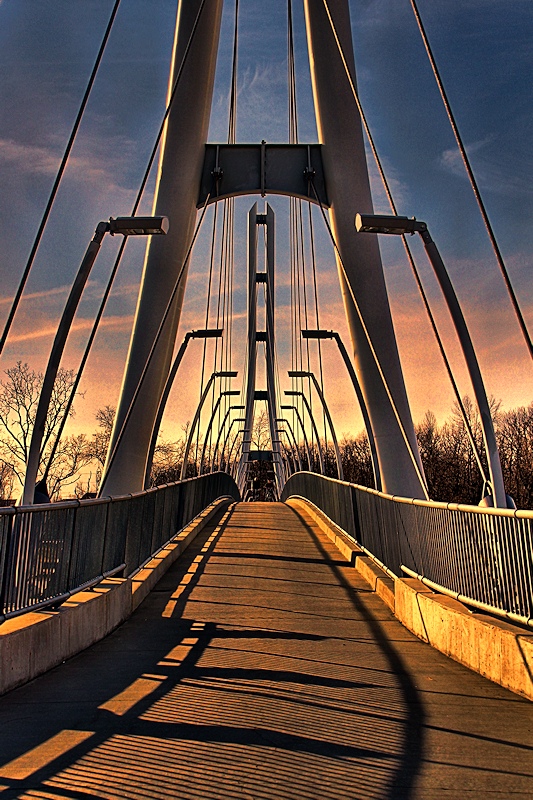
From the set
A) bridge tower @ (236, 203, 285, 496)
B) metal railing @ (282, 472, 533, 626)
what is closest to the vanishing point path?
metal railing @ (282, 472, 533, 626)

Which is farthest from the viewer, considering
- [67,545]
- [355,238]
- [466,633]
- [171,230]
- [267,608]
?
[355,238]

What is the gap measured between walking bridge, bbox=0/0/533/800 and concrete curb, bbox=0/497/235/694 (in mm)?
28

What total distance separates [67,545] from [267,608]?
3121 mm

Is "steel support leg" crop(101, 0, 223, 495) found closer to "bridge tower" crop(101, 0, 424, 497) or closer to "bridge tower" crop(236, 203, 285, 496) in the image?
"bridge tower" crop(101, 0, 424, 497)

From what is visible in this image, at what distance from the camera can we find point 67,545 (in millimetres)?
7926

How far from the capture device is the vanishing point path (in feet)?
13.8

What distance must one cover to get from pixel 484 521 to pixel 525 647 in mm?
1455

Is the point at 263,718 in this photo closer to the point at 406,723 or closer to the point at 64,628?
the point at 406,723

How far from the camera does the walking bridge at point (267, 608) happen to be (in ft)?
14.9

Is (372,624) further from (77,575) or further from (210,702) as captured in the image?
(210,702)

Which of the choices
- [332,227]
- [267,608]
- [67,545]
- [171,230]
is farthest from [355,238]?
[67,545]

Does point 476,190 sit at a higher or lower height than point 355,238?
lower

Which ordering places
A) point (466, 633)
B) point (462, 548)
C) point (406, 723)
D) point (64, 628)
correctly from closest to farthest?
1. point (406, 723)
2. point (466, 633)
3. point (64, 628)
4. point (462, 548)

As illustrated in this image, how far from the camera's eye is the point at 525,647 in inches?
233
